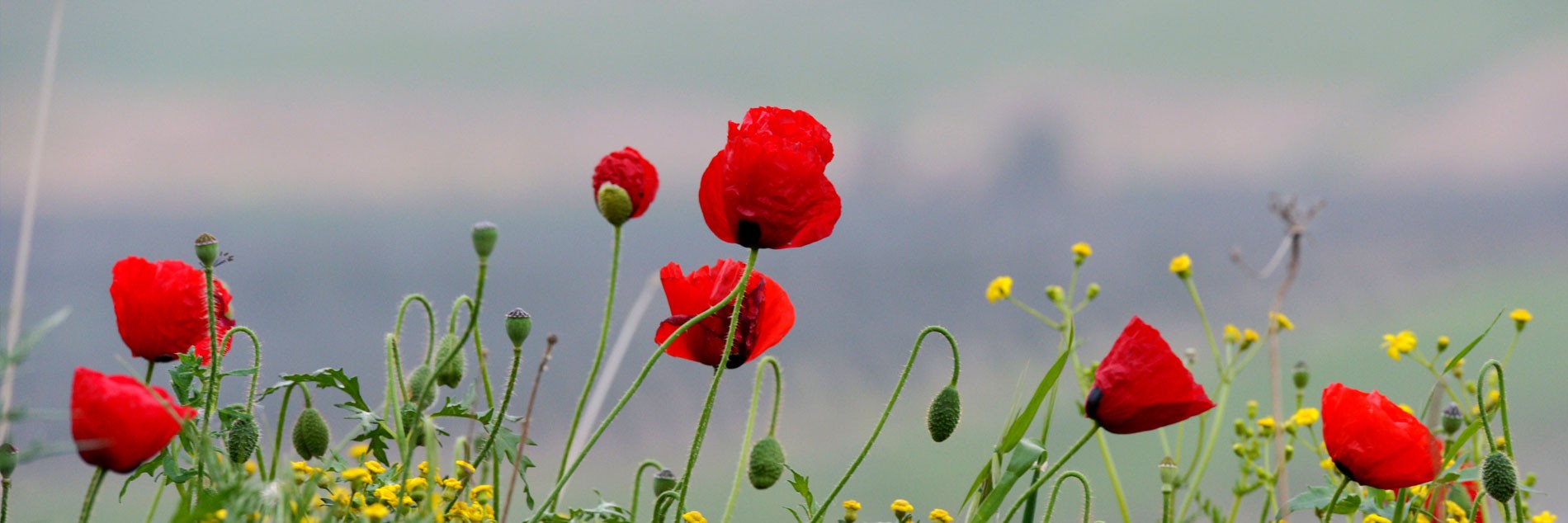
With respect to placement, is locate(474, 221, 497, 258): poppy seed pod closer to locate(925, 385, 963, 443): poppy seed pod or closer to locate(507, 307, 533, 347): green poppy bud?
locate(507, 307, 533, 347): green poppy bud

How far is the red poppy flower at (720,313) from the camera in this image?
142cm

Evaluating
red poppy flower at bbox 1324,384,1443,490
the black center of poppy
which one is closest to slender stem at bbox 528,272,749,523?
the black center of poppy

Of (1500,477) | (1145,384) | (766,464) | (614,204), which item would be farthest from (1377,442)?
(614,204)

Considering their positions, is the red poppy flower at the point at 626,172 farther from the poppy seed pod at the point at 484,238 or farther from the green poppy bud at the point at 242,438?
the green poppy bud at the point at 242,438

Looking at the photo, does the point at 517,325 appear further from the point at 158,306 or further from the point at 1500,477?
the point at 1500,477

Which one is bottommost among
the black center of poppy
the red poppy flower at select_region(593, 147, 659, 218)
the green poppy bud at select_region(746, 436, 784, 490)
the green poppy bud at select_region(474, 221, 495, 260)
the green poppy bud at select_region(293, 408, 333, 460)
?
the green poppy bud at select_region(293, 408, 333, 460)

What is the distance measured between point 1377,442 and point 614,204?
0.83 meters

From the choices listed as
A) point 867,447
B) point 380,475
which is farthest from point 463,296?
point 867,447

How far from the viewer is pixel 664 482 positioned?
1.57 meters

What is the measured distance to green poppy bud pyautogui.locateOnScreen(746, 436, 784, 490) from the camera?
139 centimetres

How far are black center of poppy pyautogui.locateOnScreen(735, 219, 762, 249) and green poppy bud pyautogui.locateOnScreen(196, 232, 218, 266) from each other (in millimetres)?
501

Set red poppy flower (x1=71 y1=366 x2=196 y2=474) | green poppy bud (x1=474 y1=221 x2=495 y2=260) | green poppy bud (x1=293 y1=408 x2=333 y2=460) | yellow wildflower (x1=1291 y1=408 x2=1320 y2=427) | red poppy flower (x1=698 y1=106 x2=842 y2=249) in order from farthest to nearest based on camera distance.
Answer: yellow wildflower (x1=1291 y1=408 x2=1320 y2=427), green poppy bud (x1=293 y1=408 x2=333 y2=460), red poppy flower (x1=698 y1=106 x2=842 y2=249), green poppy bud (x1=474 y1=221 x2=495 y2=260), red poppy flower (x1=71 y1=366 x2=196 y2=474)

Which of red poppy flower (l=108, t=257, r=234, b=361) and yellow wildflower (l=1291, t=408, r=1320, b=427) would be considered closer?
red poppy flower (l=108, t=257, r=234, b=361)

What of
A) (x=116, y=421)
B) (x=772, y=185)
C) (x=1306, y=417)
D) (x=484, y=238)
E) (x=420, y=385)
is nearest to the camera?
(x=116, y=421)
